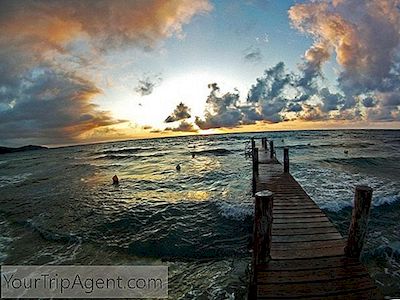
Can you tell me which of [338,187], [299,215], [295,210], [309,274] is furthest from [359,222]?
[338,187]

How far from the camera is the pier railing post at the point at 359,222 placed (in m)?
5.05

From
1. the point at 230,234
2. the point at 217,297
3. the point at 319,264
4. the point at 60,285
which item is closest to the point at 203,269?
the point at 217,297

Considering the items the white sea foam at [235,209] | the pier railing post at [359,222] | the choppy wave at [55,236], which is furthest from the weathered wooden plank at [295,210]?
the choppy wave at [55,236]

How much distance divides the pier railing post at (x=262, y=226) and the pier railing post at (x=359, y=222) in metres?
1.91

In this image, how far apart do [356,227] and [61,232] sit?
40.2 ft

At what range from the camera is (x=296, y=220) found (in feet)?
24.6

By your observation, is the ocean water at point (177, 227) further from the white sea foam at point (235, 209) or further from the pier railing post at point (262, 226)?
the pier railing post at point (262, 226)

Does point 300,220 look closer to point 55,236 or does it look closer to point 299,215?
point 299,215

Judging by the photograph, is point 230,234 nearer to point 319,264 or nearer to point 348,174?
point 319,264

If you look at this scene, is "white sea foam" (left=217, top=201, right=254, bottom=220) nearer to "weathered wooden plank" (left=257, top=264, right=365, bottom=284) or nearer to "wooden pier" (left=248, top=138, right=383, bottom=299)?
"wooden pier" (left=248, top=138, right=383, bottom=299)

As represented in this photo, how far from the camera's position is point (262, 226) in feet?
16.3

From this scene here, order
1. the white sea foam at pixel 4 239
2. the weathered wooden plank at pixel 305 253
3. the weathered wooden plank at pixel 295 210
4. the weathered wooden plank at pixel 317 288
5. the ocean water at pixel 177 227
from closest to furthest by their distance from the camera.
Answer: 1. the weathered wooden plank at pixel 317 288
2. the weathered wooden plank at pixel 305 253
3. the ocean water at pixel 177 227
4. the weathered wooden plank at pixel 295 210
5. the white sea foam at pixel 4 239

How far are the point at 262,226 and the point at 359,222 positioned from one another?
218cm

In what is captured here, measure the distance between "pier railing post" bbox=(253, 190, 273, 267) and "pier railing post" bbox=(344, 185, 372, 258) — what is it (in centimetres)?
191
